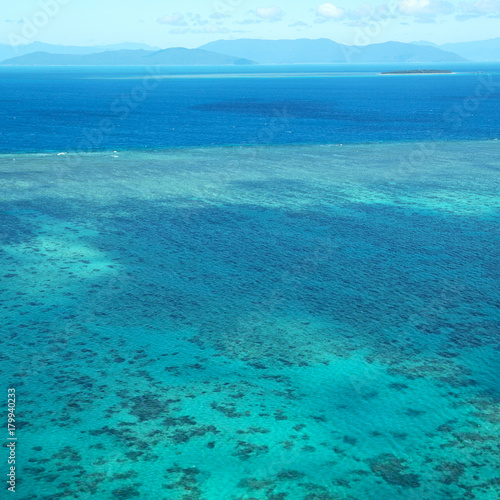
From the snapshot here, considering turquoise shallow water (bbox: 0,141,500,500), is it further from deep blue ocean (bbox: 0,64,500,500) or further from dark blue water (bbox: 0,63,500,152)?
dark blue water (bbox: 0,63,500,152)

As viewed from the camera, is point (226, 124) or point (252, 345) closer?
point (252, 345)

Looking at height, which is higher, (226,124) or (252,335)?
(226,124)

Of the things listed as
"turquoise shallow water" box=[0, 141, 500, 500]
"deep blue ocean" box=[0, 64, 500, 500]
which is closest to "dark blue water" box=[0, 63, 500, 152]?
"deep blue ocean" box=[0, 64, 500, 500]

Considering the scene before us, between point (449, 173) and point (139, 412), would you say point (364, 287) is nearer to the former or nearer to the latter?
point (139, 412)

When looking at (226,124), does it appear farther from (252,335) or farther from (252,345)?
(252,345)

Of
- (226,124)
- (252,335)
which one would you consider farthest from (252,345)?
(226,124)

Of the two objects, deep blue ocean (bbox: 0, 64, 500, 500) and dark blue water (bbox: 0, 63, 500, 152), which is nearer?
deep blue ocean (bbox: 0, 64, 500, 500)

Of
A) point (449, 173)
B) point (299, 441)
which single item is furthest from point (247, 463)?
point (449, 173)
